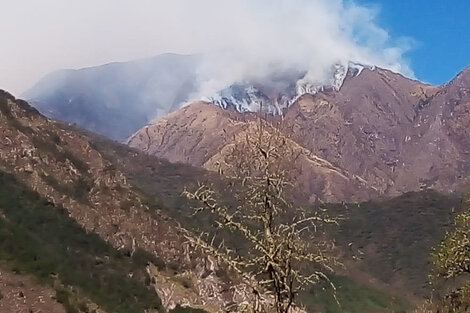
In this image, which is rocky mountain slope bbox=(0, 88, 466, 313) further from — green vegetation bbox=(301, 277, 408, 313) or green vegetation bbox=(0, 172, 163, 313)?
green vegetation bbox=(301, 277, 408, 313)

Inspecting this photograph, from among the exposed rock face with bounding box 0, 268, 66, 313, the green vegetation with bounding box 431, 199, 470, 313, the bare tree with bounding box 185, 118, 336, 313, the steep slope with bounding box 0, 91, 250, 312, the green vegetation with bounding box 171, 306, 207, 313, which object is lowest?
the exposed rock face with bounding box 0, 268, 66, 313

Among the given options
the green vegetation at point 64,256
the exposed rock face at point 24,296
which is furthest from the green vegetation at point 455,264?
the green vegetation at point 64,256

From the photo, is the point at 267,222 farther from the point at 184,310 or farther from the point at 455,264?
the point at 184,310

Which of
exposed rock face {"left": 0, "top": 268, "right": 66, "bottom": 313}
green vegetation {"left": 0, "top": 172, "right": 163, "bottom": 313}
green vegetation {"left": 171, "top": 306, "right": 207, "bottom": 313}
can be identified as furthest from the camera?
green vegetation {"left": 171, "top": 306, "right": 207, "bottom": 313}

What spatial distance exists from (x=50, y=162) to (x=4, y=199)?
1568cm

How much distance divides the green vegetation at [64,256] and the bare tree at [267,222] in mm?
Result: 52312

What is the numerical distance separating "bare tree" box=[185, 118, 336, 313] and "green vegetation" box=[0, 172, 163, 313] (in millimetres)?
52312

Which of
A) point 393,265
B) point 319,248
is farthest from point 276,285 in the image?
point 393,265

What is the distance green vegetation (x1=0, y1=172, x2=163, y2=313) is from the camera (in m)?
66.5

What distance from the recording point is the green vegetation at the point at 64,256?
66.5 m

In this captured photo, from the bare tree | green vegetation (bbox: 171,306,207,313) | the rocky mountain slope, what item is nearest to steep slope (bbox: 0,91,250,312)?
the rocky mountain slope

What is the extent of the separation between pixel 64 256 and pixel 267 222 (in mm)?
67768

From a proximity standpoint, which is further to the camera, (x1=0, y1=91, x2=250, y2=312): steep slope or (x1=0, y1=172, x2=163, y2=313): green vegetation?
(x1=0, y1=91, x2=250, y2=312): steep slope

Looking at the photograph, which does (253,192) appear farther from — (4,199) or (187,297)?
(187,297)
